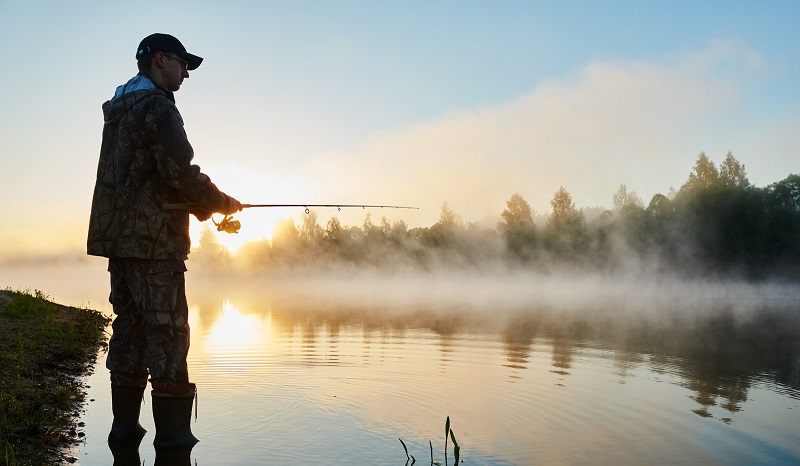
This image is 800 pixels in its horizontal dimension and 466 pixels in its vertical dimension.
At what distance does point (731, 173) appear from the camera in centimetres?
7756

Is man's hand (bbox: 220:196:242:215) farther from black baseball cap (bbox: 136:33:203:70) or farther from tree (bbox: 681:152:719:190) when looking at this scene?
tree (bbox: 681:152:719:190)

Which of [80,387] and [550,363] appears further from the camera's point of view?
[550,363]

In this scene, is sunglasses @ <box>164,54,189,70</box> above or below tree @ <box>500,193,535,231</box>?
below

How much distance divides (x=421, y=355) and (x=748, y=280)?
2905 inches

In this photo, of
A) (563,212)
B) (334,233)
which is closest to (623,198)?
(563,212)

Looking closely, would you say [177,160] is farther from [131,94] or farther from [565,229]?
[565,229]

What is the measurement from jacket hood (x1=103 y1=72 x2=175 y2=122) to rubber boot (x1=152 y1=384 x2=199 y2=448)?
2318 mm

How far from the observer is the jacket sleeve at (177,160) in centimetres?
544

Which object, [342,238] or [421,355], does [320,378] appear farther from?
[342,238]

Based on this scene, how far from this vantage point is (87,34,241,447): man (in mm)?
5469

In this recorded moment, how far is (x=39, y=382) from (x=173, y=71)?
409cm

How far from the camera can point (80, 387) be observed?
8.09 m

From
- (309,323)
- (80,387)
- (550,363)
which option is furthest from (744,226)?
(80,387)

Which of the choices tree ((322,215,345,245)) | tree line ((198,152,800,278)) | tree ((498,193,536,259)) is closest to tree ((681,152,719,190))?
tree line ((198,152,800,278))
